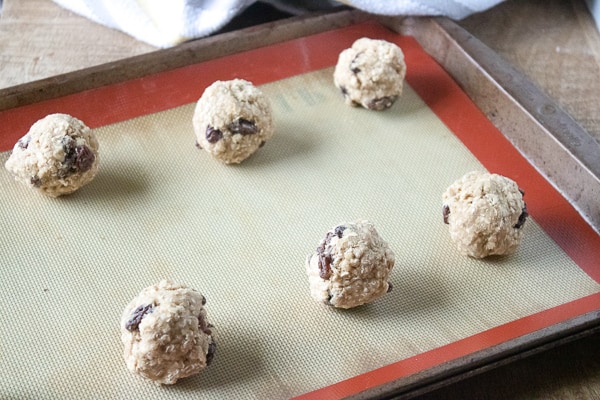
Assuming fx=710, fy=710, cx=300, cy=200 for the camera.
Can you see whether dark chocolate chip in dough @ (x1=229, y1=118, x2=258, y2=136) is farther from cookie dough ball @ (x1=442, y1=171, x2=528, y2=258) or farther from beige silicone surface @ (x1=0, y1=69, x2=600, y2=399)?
cookie dough ball @ (x1=442, y1=171, x2=528, y2=258)

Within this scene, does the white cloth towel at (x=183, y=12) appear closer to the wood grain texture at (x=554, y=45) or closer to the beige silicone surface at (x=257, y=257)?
the wood grain texture at (x=554, y=45)

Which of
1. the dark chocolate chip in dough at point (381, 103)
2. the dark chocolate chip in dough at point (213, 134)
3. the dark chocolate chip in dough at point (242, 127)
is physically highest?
the dark chocolate chip in dough at point (381, 103)

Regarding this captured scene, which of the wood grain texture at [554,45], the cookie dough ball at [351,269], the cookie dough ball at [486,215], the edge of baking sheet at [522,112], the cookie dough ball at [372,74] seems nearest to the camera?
the cookie dough ball at [351,269]

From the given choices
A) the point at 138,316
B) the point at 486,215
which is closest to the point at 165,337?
the point at 138,316

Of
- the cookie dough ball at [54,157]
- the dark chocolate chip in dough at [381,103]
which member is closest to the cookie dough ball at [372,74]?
the dark chocolate chip in dough at [381,103]

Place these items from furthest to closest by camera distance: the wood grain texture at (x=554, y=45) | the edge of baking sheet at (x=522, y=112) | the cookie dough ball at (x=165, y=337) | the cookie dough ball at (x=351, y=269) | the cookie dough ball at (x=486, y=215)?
the wood grain texture at (x=554, y=45)
the edge of baking sheet at (x=522, y=112)
the cookie dough ball at (x=486, y=215)
the cookie dough ball at (x=351, y=269)
the cookie dough ball at (x=165, y=337)

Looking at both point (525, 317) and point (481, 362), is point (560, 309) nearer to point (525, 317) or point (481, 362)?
point (525, 317)

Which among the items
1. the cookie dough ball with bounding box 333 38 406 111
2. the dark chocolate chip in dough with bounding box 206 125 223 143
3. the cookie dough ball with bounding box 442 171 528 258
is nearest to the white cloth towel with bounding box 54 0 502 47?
the cookie dough ball with bounding box 333 38 406 111
